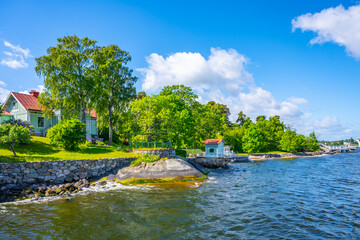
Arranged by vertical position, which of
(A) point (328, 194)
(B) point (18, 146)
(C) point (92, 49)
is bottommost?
(A) point (328, 194)

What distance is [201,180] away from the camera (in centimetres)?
2455

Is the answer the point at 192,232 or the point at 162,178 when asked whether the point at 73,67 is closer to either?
the point at 162,178

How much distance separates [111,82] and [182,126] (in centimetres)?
1403

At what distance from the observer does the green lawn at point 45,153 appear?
2079 centimetres

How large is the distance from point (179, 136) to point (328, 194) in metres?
25.7

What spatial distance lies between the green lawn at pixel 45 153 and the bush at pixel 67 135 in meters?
0.73

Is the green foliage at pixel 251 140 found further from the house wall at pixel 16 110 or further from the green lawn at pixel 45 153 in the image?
the house wall at pixel 16 110

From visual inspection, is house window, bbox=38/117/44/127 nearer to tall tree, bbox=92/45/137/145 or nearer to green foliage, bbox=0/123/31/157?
tall tree, bbox=92/45/137/145

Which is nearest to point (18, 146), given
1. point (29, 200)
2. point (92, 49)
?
point (29, 200)

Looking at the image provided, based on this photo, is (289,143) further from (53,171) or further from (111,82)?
(53,171)

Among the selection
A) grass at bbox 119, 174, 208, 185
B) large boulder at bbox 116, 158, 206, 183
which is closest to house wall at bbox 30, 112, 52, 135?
large boulder at bbox 116, 158, 206, 183

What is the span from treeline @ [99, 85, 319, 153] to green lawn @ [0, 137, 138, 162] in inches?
241

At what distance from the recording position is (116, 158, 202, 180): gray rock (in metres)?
23.4

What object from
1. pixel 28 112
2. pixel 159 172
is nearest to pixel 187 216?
pixel 159 172
